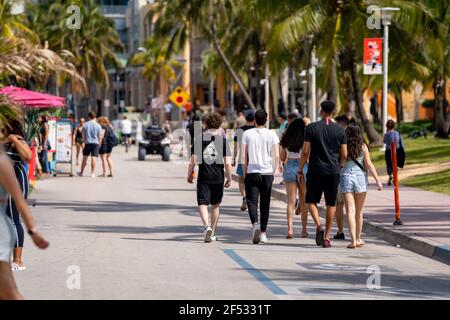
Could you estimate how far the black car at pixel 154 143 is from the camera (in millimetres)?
44031

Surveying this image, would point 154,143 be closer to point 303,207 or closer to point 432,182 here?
point 432,182

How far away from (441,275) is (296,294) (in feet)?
9.37

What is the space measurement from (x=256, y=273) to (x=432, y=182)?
1573 cm

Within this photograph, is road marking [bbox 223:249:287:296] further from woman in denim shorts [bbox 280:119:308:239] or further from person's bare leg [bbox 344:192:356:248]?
woman in denim shorts [bbox 280:119:308:239]

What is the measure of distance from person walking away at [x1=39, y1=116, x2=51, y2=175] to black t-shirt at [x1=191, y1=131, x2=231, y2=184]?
16.1 meters

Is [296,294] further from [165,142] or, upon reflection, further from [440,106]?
[440,106]

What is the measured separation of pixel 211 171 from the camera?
52.7 ft

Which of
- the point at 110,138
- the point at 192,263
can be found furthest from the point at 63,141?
the point at 192,263

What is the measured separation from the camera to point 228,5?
66.9 metres

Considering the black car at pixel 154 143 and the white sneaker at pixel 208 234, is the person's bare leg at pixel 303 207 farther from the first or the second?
the black car at pixel 154 143

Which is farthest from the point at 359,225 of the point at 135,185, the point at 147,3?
the point at 147,3

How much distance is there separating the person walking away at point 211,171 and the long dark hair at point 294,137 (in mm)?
1130
